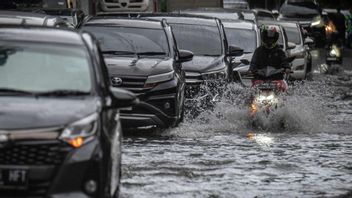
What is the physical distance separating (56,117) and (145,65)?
7.63 metres

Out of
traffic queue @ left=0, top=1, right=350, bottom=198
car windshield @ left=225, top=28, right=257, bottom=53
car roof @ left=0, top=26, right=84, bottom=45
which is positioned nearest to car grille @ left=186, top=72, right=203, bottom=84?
car windshield @ left=225, top=28, right=257, bottom=53

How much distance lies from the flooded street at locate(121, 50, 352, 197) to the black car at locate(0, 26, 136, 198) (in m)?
1.67

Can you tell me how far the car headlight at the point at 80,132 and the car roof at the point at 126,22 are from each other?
9.16 meters

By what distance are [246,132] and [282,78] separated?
4.25 feet

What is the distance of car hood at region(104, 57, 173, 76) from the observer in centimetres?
1544

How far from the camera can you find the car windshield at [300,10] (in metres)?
46.9

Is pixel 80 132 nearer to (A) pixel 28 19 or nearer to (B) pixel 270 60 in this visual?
(A) pixel 28 19

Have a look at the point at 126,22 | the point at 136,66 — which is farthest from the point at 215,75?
the point at 136,66

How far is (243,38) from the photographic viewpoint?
23453 mm

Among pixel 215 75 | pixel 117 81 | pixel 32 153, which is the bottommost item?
pixel 215 75

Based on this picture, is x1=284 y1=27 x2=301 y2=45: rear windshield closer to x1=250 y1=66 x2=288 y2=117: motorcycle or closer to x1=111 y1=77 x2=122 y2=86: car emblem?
x1=250 y1=66 x2=288 y2=117: motorcycle

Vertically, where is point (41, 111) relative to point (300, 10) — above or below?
above

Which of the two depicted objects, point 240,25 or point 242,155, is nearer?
point 242,155

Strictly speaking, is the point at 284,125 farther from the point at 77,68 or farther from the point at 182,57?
the point at 77,68
